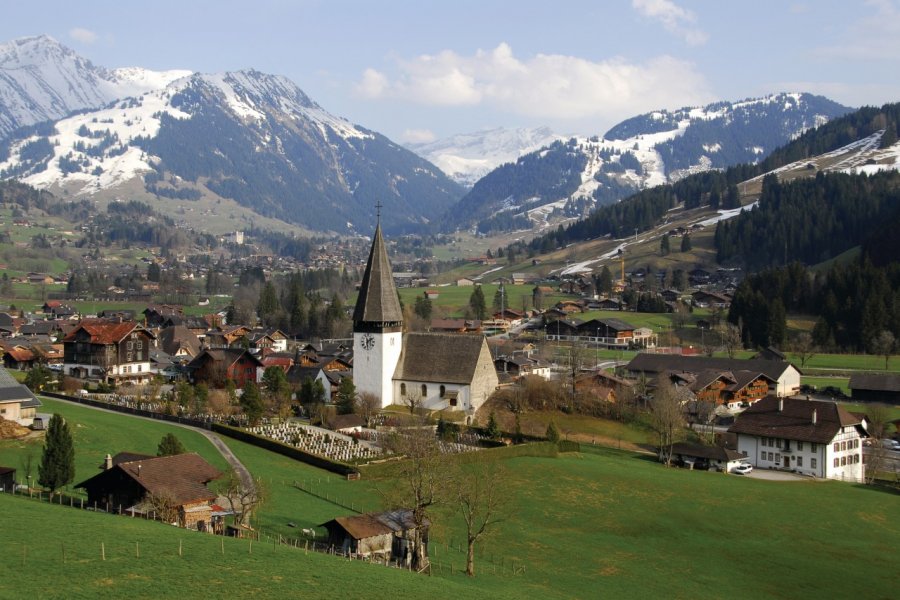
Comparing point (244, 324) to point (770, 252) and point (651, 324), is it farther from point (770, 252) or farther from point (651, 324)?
point (770, 252)

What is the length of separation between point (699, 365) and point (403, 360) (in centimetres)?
3285

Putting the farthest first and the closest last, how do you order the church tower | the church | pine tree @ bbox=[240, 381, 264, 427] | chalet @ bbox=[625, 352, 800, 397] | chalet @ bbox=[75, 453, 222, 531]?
chalet @ bbox=[625, 352, 800, 397] < the church tower < the church < pine tree @ bbox=[240, 381, 264, 427] < chalet @ bbox=[75, 453, 222, 531]

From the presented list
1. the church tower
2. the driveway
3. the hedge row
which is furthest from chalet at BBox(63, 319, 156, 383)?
the driveway

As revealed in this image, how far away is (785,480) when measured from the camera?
176ft

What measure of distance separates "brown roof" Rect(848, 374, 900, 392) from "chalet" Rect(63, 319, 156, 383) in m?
61.7

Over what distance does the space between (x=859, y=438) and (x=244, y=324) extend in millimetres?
88401

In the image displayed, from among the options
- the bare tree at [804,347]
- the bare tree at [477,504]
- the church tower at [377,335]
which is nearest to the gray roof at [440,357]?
the church tower at [377,335]

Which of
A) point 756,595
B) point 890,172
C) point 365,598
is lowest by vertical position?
point 756,595

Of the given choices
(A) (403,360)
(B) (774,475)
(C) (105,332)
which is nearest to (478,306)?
(C) (105,332)

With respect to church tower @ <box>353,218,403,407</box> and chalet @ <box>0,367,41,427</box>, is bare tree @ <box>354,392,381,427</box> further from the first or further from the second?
chalet @ <box>0,367,41,427</box>

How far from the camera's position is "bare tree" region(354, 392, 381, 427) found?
6022 cm

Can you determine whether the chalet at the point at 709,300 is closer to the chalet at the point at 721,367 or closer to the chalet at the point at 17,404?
→ the chalet at the point at 721,367

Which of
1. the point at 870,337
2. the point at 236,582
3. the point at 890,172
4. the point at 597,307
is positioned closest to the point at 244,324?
the point at 597,307

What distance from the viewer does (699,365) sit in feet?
276
